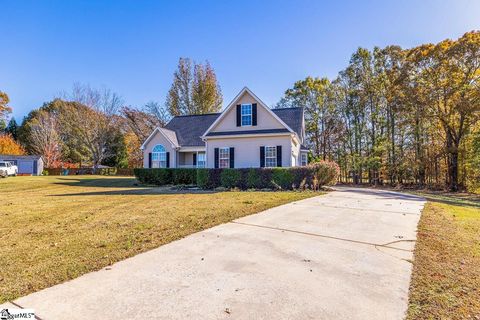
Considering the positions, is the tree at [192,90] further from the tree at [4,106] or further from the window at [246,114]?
the tree at [4,106]

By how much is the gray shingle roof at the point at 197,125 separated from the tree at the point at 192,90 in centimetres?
1192

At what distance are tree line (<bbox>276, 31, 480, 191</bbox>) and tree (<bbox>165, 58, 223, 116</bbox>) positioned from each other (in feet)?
37.5

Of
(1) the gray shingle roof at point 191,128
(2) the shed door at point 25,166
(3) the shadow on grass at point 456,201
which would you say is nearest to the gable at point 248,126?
(1) the gray shingle roof at point 191,128

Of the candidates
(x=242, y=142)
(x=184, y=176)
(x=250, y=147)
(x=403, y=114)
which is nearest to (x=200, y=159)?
(x=184, y=176)

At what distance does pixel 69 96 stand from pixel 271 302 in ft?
142

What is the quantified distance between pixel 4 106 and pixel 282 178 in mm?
52690

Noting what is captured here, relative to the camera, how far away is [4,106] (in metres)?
44.7

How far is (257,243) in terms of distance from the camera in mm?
4637

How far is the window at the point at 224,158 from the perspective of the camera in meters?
18.4

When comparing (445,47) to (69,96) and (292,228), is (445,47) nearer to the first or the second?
(292,228)

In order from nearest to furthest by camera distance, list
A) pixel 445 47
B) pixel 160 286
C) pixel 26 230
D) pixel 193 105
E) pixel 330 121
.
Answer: pixel 160 286, pixel 26 230, pixel 445 47, pixel 330 121, pixel 193 105

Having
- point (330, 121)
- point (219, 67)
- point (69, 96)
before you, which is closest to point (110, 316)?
point (330, 121)

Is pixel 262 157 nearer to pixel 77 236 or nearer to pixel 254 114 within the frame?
pixel 254 114

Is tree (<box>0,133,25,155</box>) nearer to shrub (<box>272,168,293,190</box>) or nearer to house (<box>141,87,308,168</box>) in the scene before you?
house (<box>141,87,308,168</box>)
